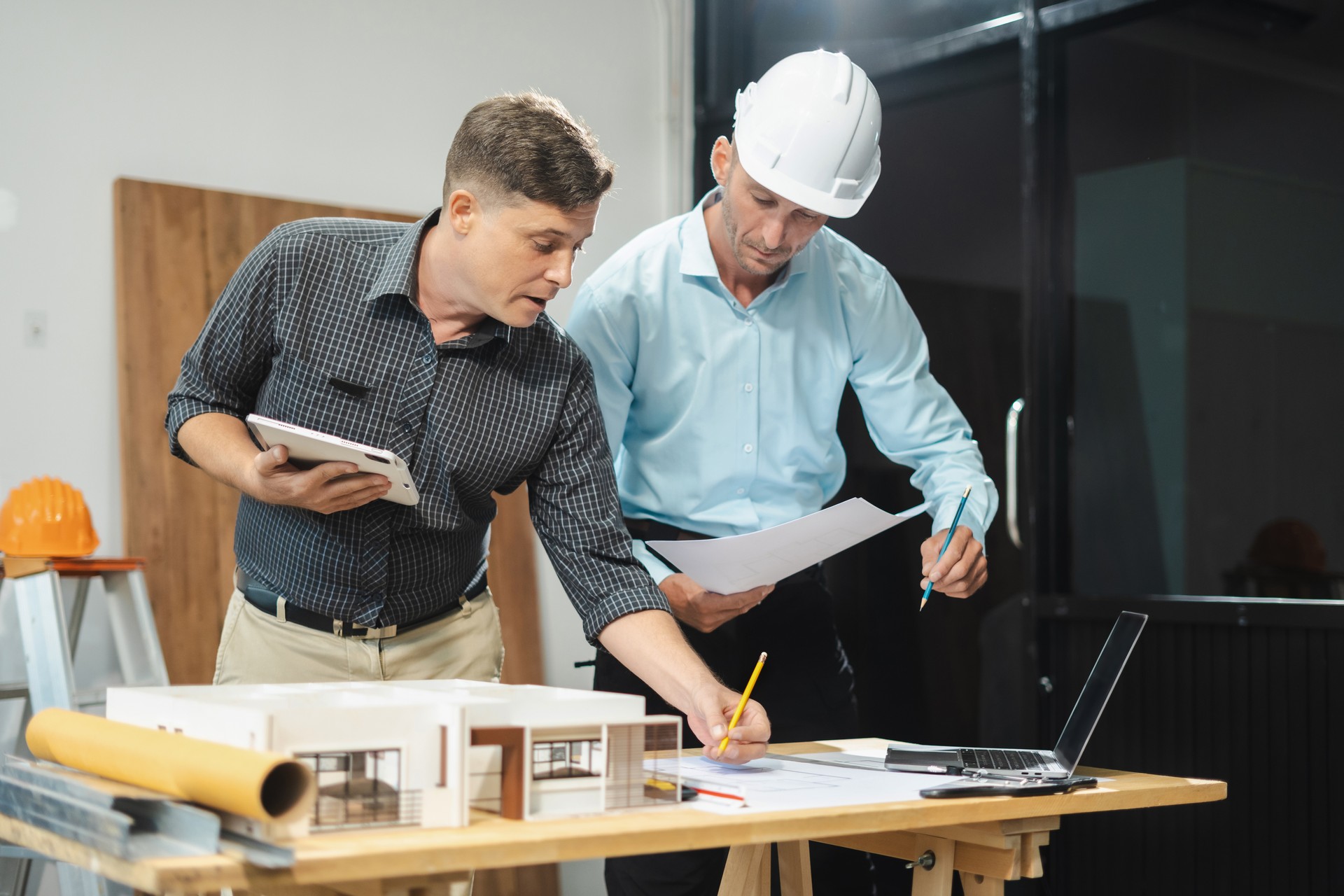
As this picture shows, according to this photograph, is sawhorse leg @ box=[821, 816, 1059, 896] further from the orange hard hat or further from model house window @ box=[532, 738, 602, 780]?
the orange hard hat

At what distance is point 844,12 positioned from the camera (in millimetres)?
3818

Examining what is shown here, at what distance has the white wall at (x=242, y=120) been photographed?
317cm

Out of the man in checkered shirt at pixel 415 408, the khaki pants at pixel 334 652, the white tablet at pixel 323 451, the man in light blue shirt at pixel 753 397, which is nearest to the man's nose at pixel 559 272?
the man in checkered shirt at pixel 415 408

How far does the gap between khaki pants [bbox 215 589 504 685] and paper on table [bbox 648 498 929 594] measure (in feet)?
1.06

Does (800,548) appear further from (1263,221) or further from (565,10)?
(565,10)

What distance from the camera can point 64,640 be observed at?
2617 mm

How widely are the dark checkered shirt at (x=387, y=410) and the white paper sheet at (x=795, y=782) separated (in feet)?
0.90

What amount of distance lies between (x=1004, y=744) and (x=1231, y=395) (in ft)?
3.32

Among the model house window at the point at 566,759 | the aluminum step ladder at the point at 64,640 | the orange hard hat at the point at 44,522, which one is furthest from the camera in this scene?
the orange hard hat at the point at 44,522

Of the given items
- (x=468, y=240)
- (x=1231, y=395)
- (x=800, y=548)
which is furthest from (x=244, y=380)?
(x=1231, y=395)

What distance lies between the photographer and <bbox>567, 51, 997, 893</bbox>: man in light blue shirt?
2041mm

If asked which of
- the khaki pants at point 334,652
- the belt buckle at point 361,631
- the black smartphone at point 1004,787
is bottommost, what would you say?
the black smartphone at point 1004,787

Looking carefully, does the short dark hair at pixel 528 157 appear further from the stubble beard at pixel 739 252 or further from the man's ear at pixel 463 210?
the stubble beard at pixel 739 252

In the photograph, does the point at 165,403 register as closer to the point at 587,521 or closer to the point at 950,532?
the point at 587,521
